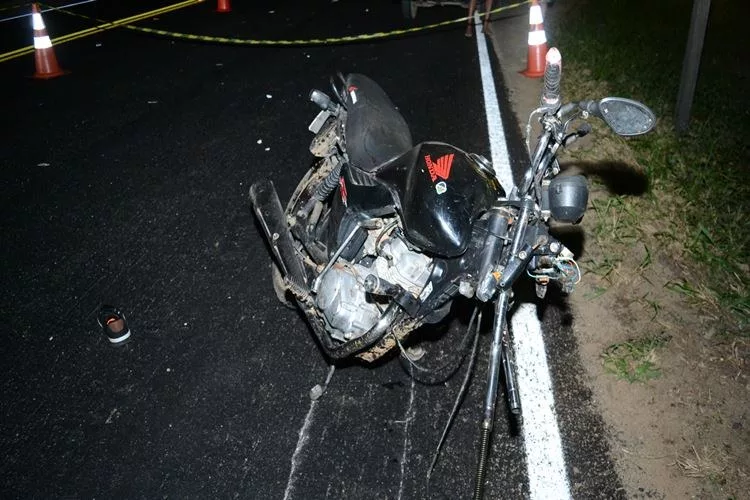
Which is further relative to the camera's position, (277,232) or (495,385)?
(277,232)

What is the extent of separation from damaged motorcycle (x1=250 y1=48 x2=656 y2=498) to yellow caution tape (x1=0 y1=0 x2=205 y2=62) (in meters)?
7.36

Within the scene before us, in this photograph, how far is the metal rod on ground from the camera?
6.14 metres

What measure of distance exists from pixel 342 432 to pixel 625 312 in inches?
87.9

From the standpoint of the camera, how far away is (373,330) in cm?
332

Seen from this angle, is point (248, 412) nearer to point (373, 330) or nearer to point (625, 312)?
point (373, 330)

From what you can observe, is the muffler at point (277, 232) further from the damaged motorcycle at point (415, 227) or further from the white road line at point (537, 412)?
the white road line at point (537, 412)

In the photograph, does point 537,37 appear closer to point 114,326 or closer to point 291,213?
point 291,213

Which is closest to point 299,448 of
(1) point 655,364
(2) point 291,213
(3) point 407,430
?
Result: (3) point 407,430

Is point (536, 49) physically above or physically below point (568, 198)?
below

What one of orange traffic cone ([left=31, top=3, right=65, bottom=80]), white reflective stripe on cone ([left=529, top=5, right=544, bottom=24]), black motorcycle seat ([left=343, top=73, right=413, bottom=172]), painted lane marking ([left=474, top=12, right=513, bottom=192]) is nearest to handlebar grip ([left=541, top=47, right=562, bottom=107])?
black motorcycle seat ([left=343, top=73, right=413, bottom=172])

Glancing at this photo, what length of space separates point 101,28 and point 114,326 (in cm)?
809

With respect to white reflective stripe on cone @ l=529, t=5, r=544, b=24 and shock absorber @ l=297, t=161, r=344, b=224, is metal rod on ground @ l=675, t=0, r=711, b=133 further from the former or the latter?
shock absorber @ l=297, t=161, r=344, b=224

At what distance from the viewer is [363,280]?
3531mm

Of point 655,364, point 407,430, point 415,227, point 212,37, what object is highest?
point 415,227
